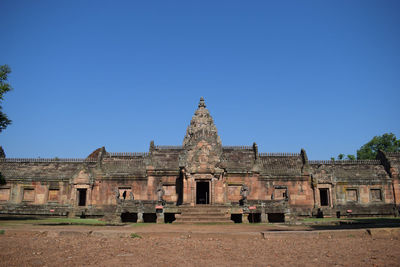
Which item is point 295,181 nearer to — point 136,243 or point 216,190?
point 216,190

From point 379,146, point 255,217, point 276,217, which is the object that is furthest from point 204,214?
point 379,146

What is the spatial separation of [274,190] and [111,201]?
16.1 metres

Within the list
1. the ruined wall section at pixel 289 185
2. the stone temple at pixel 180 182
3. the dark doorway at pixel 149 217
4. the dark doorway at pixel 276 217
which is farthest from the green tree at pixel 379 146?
the dark doorway at pixel 149 217

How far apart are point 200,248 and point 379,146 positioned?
5782cm

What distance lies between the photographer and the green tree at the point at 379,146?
180ft

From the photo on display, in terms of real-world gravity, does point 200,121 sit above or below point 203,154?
above

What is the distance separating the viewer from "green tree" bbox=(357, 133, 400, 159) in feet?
180

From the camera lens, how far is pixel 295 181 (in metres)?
30.5

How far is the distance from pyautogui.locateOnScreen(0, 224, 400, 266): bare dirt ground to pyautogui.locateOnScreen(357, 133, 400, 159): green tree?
165 feet

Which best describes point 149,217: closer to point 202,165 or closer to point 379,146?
point 202,165

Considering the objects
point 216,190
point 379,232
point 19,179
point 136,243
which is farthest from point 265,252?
point 19,179

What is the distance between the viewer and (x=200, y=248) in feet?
29.8

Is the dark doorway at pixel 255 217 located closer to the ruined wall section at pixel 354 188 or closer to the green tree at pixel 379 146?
the ruined wall section at pixel 354 188

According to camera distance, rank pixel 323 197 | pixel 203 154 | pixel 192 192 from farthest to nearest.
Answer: pixel 323 197, pixel 203 154, pixel 192 192
